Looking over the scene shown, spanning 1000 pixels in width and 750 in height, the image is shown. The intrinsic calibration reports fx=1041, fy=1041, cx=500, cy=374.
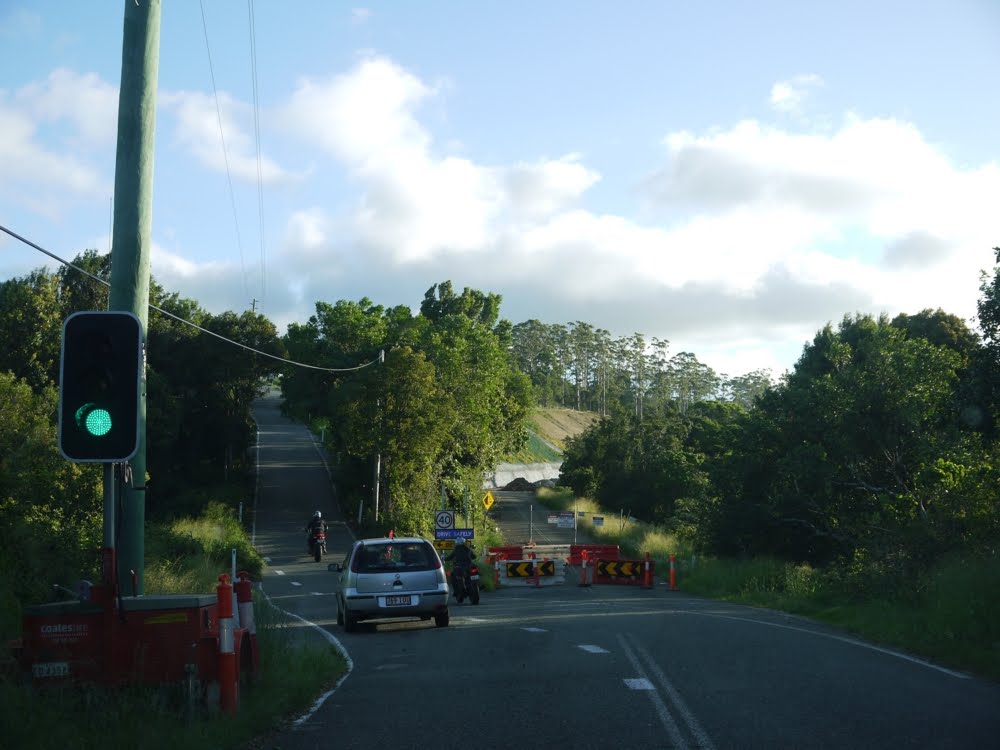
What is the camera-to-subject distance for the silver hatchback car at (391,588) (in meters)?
18.2

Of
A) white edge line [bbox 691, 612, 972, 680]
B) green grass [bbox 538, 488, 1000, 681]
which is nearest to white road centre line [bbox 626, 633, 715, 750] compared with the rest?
white edge line [bbox 691, 612, 972, 680]

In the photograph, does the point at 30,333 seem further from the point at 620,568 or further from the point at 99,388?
the point at 99,388

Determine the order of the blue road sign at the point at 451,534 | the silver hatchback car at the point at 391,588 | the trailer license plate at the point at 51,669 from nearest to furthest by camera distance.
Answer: the trailer license plate at the point at 51,669 → the silver hatchback car at the point at 391,588 → the blue road sign at the point at 451,534

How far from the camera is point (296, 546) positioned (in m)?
45.9

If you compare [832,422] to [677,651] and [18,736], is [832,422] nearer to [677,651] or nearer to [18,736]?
[677,651]

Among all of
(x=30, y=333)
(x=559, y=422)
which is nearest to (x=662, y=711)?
(x=30, y=333)

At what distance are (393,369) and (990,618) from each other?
110 feet

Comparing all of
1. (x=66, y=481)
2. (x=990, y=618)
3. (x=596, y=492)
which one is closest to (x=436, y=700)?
(x=990, y=618)

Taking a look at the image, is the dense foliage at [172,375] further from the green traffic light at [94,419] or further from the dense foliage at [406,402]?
the green traffic light at [94,419]

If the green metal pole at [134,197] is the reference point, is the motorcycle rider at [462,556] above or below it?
below

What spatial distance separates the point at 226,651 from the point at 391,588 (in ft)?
32.3

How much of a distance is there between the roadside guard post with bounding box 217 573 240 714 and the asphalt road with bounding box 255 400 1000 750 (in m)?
0.61

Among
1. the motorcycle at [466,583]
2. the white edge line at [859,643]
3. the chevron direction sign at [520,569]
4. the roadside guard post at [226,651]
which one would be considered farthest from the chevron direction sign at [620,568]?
the roadside guard post at [226,651]

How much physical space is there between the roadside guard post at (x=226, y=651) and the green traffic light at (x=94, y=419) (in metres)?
1.72
